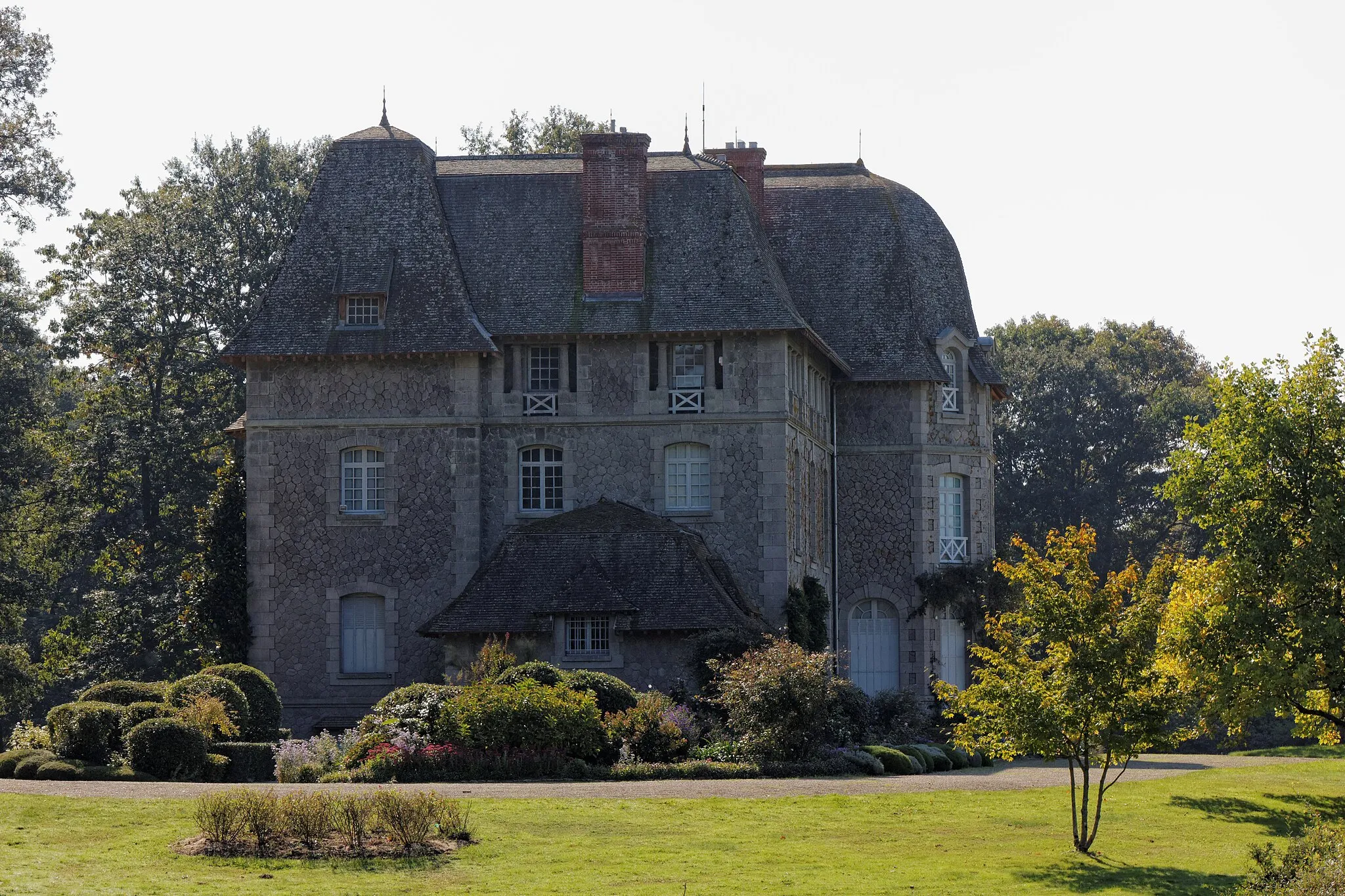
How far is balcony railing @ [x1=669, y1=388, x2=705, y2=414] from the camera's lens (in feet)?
131

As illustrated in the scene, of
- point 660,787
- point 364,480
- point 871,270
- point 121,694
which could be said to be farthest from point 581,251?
point 660,787

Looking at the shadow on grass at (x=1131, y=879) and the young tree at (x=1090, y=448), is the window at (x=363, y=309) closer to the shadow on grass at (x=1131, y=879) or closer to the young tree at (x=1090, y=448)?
the shadow on grass at (x=1131, y=879)

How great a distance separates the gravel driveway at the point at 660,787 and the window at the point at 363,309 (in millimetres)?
15234

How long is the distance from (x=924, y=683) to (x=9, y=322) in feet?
77.4

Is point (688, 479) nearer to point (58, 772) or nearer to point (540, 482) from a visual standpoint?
point (540, 482)

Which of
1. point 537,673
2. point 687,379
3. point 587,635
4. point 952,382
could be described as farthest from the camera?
point 952,382

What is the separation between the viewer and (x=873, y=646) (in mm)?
44094

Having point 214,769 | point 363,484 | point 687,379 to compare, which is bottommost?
point 214,769

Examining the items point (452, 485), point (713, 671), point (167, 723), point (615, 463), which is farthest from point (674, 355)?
point (167, 723)

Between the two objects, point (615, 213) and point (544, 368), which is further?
point (615, 213)

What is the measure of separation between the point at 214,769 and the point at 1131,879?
1454cm

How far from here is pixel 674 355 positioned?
132 feet

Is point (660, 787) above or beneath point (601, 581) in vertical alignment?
beneath

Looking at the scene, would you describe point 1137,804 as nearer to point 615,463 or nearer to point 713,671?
point 713,671
